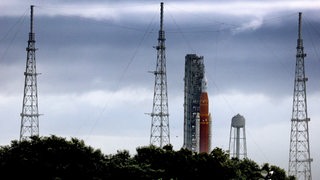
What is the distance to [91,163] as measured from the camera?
137m

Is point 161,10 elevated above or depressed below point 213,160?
above

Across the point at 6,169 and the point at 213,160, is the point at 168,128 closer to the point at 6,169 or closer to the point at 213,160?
the point at 213,160

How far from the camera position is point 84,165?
136 meters

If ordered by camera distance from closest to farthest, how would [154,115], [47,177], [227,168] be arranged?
[47,177] → [227,168] → [154,115]

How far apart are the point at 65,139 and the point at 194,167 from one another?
23707 mm

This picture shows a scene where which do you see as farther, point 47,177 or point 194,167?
point 194,167

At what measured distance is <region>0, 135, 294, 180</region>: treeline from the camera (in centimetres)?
13288

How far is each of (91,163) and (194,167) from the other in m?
21.6

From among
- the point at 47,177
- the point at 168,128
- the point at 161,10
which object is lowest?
the point at 47,177

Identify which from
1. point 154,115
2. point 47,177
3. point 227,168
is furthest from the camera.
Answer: point 154,115

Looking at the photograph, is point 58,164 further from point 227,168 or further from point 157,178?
point 227,168

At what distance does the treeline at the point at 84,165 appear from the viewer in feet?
436

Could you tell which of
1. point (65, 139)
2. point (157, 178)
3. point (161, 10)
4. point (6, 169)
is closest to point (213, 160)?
point (157, 178)

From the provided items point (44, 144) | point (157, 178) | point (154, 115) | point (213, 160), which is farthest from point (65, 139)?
point (154, 115)
